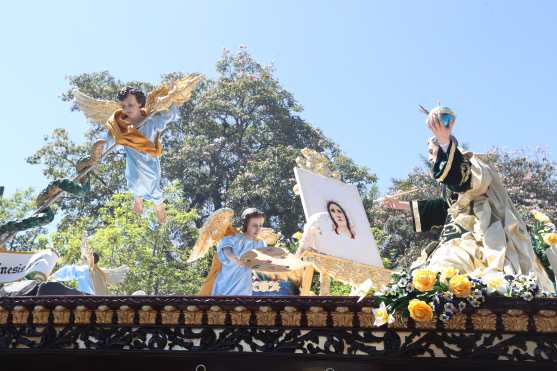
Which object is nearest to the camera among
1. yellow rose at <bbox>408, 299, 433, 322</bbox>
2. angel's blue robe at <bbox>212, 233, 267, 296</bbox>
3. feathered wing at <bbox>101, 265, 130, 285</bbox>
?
yellow rose at <bbox>408, 299, 433, 322</bbox>

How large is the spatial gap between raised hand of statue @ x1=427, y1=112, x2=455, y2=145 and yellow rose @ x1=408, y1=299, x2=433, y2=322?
2.54 metres

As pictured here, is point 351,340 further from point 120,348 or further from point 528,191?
point 528,191

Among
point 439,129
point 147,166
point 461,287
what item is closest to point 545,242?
point 439,129

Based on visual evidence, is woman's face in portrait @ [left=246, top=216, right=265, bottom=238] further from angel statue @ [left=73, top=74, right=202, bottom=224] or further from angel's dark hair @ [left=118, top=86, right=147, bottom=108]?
angel's dark hair @ [left=118, top=86, right=147, bottom=108]

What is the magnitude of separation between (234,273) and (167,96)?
249 centimetres

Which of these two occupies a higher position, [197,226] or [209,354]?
A: [197,226]

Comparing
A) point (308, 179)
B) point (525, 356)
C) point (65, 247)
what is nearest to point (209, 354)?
point (525, 356)

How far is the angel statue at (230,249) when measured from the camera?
29.2 feet

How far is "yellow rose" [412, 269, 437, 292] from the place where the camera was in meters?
5.26

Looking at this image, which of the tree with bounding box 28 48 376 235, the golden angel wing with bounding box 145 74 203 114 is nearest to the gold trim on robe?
the golden angel wing with bounding box 145 74 203 114

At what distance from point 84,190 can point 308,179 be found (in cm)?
276

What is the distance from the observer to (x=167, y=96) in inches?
385

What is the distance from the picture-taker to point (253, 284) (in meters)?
9.51

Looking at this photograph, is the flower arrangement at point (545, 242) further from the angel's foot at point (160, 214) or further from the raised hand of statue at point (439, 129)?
the angel's foot at point (160, 214)
